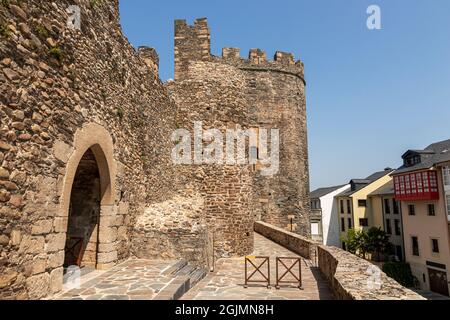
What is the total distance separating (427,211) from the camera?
23969 mm

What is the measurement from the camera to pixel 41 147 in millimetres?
4301

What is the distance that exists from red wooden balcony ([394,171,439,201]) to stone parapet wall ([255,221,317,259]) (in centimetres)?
1384

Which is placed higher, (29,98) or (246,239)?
(29,98)

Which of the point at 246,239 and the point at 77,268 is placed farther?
the point at 246,239

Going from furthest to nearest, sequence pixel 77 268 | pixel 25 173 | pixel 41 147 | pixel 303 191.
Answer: pixel 303 191, pixel 77 268, pixel 41 147, pixel 25 173

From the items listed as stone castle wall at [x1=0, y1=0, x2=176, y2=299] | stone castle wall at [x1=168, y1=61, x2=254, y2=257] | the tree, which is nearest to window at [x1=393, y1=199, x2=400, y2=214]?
the tree

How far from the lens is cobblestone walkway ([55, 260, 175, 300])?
15.1ft

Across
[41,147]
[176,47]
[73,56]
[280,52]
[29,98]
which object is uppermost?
[280,52]

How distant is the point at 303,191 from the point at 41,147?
1854cm

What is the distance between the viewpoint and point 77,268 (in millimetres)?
6133

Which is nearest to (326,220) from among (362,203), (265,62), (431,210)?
(362,203)
